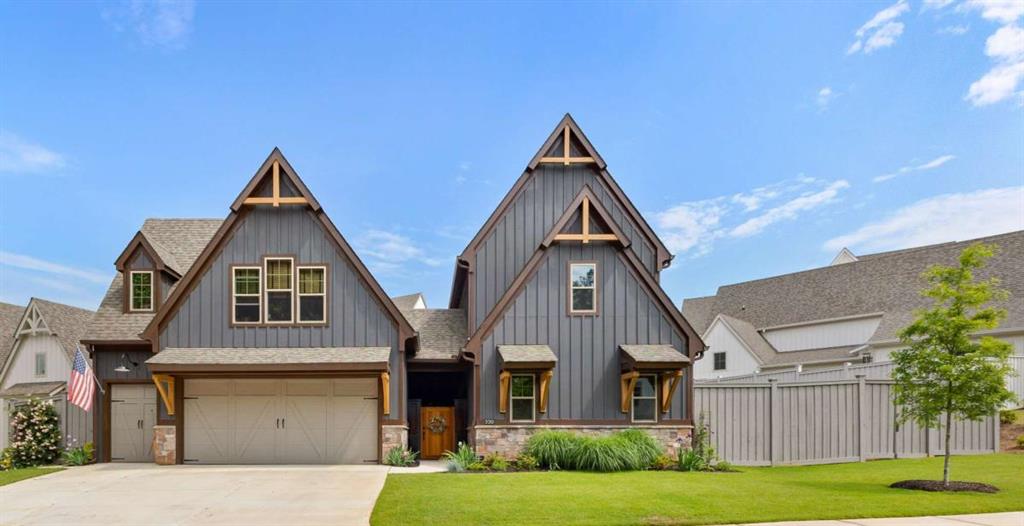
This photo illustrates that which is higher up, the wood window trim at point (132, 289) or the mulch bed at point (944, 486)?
the wood window trim at point (132, 289)

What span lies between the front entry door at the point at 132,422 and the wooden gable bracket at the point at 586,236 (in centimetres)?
1199

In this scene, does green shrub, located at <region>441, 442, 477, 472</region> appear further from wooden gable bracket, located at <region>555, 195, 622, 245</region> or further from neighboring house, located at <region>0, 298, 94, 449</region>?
neighboring house, located at <region>0, 298, 94, 449</region>

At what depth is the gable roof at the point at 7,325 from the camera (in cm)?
3388

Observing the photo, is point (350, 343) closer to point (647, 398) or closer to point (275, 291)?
point (275, 291)

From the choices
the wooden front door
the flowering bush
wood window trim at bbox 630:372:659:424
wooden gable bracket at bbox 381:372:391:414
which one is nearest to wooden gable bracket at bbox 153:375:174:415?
the flowering bush

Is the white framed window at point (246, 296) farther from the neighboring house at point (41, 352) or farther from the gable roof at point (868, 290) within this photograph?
the gable roof at point (868, 290)

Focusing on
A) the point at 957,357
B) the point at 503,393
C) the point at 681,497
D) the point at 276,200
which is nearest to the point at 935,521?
the point at 681,497

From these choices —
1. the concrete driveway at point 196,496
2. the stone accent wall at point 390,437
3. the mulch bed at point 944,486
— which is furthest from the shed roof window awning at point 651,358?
the concrete driveway at point 196,496

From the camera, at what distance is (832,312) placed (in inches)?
1478

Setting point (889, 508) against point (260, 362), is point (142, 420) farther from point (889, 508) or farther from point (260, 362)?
point (889, 508)

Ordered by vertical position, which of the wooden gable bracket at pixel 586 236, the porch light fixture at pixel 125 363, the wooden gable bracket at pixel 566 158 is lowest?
the porch light fixture at pixel 125 363

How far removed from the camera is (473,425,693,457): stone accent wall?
18.2 metres

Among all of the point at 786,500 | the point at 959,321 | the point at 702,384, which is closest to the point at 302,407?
the point at 702,384

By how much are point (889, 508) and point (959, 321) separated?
157 inches
